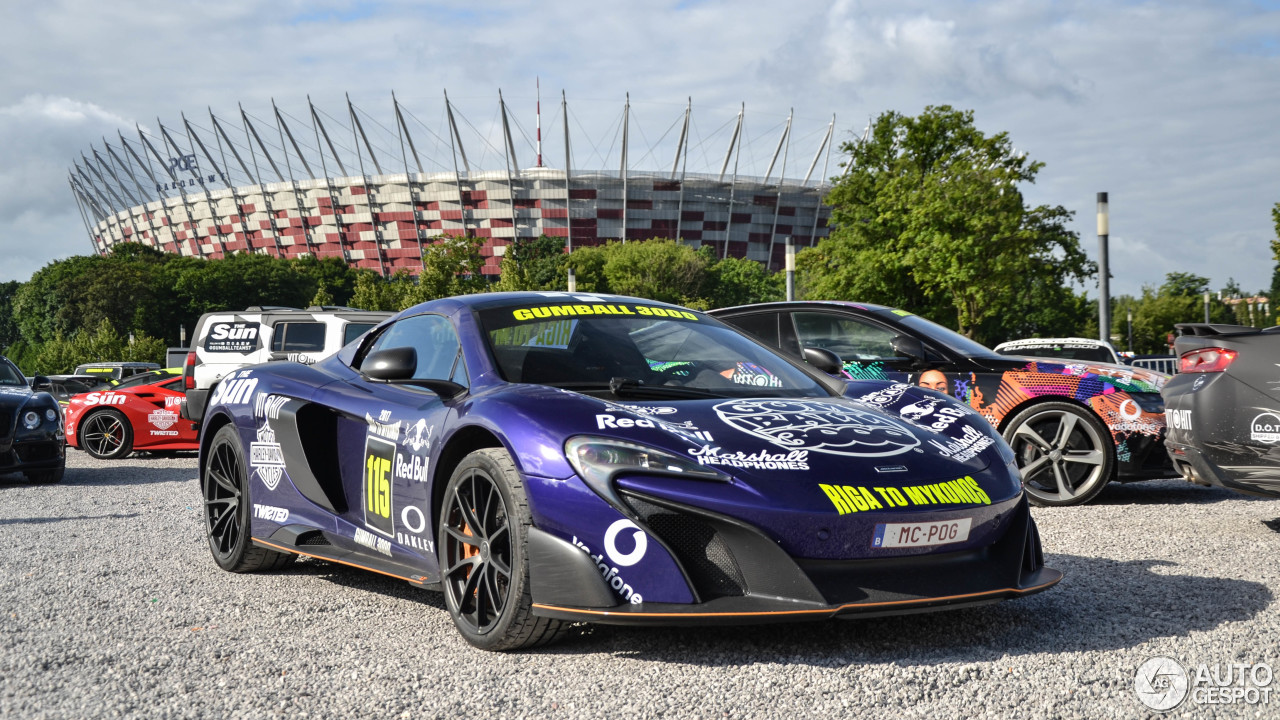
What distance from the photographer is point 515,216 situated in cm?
10562

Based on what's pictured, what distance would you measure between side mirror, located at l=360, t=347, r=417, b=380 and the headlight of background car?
967mm

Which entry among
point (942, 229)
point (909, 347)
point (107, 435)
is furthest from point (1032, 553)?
point (942, 229)

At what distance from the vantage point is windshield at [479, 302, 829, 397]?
4.12 metres

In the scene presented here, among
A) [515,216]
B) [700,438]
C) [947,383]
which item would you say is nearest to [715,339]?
[700,438]

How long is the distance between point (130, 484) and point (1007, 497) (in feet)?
31.2

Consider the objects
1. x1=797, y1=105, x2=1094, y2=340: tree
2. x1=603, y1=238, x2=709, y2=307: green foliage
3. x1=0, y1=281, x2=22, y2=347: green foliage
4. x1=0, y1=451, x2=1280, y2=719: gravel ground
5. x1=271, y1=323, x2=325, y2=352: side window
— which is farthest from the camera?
x1=0, y1=281, x2=22, y2=347: green foliage

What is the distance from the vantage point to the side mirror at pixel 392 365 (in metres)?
4.05

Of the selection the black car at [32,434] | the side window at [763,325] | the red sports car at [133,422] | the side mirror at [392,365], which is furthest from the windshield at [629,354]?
the red sports car at [133,422]

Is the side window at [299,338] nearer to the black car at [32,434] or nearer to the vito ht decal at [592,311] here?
the black car at [32,434]

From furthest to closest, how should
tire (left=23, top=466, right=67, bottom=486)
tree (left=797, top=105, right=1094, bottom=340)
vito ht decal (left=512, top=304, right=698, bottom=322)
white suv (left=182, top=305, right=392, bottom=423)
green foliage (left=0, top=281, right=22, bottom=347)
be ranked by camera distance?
1. green foliage (left=0, top=281, right=22, bottom=347)
2. tree (left=797, top=105, right=1094, bottom=340)
3. white suv (left=182, top=305, right=392, bottom=423)
4. tire (left=23, top=466, right=67, bottom=486)
5. vito ht decal (left=512, top=304, right=698, bottom=322)

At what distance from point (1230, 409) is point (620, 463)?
381 cm

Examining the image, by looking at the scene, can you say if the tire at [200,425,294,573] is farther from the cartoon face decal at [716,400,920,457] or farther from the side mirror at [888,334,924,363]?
the side mirror at [888,334,924,363]

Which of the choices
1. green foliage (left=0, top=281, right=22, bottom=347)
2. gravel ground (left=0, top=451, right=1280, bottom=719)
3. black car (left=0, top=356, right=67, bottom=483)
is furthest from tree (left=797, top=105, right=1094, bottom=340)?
green foliage (left=0, top=281, right=22, bottom=347)

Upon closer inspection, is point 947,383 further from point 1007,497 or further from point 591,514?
point 591,514
